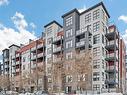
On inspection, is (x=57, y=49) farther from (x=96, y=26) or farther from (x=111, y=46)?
(x=111, y=46)

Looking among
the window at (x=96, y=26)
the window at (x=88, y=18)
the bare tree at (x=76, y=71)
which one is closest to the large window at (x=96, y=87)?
the bare tree at (x=76, y=71)

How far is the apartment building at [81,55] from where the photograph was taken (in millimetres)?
52566

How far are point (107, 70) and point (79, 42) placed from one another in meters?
8.88

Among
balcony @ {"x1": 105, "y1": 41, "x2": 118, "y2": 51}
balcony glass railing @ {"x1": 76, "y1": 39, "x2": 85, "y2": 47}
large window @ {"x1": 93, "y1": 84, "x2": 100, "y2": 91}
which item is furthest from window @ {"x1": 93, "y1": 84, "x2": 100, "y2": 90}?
balcony glass railing @ {"x1": 76, "y1": 39, "x2": 85, "y2": 47}

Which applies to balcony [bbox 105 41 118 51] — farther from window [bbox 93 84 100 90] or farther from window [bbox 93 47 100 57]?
window [bbox 93 84 100 90]

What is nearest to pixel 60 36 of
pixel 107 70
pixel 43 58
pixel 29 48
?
pixel 43 58

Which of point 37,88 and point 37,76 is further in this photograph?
point 37,88

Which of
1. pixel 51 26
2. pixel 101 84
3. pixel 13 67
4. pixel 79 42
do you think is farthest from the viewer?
pixel 13 67

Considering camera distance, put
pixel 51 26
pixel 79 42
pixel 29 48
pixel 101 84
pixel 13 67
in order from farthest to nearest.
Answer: pixel 13 67, pixel 29 48, pixel 51 26, pixel 79 42, pixel 101 84

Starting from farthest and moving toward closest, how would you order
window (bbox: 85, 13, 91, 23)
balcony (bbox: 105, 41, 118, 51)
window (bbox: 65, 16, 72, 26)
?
window (bbox: 65, 16, 72, 26)
window (bbox: 85, 13, 91, 23)
balcony (bbox: 105, 41, 118, 51)

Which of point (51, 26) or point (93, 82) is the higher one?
point (51, 26)

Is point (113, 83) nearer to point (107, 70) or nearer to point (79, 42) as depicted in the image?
point (107, 70)

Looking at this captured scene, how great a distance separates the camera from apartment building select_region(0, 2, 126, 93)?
5257 cm

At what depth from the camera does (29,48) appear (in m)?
84.2
